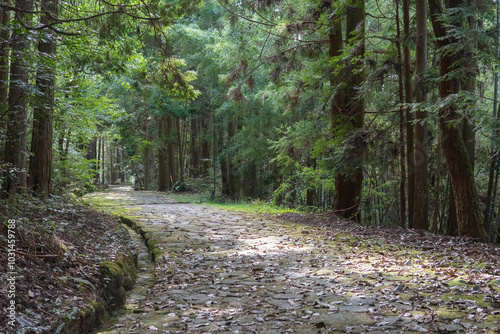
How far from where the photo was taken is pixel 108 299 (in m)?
3.79

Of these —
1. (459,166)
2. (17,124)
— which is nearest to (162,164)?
(17,124)

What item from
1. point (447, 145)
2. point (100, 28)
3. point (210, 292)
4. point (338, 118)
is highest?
point (100, 28)

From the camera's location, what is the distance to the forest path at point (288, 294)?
3.15 metres

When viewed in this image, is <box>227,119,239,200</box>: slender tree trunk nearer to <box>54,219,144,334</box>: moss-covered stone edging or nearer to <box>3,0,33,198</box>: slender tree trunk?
<box>3,0,33,198</box>: slender tree trunk

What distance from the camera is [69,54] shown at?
907 cm

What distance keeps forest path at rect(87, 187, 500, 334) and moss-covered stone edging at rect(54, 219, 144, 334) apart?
154 millimetres

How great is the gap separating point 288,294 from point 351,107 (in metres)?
5.91

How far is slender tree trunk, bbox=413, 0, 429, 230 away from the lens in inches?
290

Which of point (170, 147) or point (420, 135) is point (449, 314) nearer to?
point (420, 135)

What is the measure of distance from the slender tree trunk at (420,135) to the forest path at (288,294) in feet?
7.29

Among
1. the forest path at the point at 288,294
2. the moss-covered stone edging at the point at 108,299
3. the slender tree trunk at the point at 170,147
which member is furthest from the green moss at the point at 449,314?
the slender tree trunk at the point at 170,147

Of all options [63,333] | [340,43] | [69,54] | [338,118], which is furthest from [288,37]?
[63,333]

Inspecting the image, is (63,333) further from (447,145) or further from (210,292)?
(447,145)

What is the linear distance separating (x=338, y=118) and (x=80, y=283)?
676 cm
